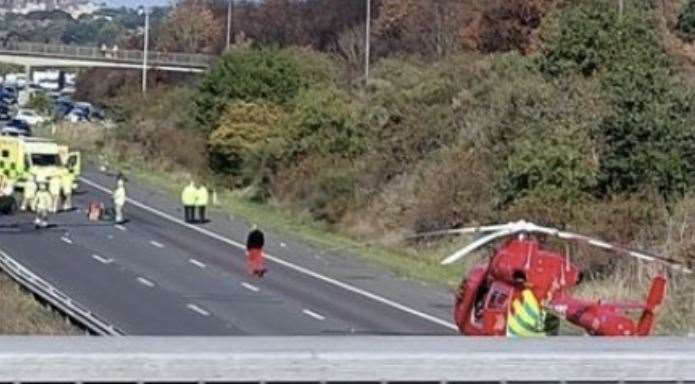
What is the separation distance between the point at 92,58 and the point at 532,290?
105 m

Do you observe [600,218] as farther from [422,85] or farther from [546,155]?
[422,85]

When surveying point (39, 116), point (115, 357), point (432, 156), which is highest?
point (115, 357)

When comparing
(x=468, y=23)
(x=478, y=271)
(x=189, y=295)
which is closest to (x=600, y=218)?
(x=189, y=295)

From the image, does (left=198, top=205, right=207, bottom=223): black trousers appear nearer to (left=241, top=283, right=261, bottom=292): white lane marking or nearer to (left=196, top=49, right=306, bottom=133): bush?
(left=196, top=49, right=306, bottom=133): bush

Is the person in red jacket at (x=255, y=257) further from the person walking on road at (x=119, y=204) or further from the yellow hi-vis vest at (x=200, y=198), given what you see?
the yellow hi-vis vest at (x=200, y=198)

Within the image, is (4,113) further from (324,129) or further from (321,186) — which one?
(321,186)

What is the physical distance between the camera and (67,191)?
50.5 m

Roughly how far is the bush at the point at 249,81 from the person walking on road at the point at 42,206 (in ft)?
42.3

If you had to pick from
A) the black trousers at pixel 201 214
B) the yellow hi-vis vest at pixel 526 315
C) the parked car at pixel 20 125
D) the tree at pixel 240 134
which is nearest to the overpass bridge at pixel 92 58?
the parked car at pixel 20 125

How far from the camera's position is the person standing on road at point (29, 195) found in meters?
48.5

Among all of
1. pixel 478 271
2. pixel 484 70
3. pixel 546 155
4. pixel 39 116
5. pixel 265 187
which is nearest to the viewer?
pixel 478 271

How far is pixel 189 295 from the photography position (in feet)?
101

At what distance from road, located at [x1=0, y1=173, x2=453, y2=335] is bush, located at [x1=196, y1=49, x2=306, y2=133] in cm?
1291

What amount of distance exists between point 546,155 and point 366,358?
32.2m
